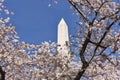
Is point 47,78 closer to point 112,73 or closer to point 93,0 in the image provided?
point 112,73

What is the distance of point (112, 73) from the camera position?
1321 centimetres

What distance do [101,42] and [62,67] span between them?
93.5 inches

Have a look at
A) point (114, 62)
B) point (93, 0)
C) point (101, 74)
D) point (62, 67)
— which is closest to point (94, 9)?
point (93, 0)

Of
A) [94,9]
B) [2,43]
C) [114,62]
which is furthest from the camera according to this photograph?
[2,43]

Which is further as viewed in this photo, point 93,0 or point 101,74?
point 101,74

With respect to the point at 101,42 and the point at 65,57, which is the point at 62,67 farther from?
the point at 101,42

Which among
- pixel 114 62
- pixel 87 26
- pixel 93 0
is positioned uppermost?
pixel 93 0

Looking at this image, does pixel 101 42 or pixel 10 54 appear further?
pixel 10 54

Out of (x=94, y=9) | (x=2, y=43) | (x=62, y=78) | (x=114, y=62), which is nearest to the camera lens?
(x=94, y=9)

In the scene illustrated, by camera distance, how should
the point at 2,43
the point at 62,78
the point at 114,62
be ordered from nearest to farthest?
the point at 114,62 < the point at 62,78 < the point at 2,43

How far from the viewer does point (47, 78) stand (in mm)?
12703

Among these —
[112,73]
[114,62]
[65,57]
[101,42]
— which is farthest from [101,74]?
[101,42]

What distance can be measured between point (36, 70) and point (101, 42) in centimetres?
408

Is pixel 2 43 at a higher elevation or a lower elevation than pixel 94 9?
higher
